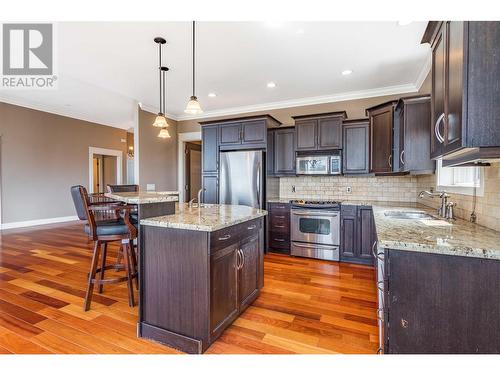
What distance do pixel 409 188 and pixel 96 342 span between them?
4.42 metres

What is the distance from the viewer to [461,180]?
2.40 m

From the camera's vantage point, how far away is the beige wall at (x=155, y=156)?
5.32 m

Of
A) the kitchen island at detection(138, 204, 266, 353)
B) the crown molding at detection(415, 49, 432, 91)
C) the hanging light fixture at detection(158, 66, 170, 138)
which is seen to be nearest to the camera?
the kitchen island at detection(138, 204, 266, 353)

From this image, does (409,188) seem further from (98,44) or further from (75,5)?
(98,44)

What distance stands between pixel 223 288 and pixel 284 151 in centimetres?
302

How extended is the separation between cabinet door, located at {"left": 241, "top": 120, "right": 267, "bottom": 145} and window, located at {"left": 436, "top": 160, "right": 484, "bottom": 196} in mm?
2515

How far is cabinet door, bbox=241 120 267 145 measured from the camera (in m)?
4.32

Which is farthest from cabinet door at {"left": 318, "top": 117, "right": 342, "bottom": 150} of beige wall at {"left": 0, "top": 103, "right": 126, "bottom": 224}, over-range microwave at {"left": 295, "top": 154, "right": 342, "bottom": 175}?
beige wall at {"left": 0, "top": 103, "right": 126, "bottom": 224}

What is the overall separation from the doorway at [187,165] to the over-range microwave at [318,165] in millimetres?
2740

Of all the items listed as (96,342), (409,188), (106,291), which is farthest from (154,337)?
(409,188)

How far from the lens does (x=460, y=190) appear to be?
2121mm

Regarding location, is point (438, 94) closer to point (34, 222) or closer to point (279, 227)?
point (279, 227)

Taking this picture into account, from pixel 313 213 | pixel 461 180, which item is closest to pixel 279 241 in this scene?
pixel 313 213

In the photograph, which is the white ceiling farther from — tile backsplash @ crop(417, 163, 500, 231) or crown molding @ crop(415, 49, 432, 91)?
tile backsplash @ crop(417, 163, 500, 231)
